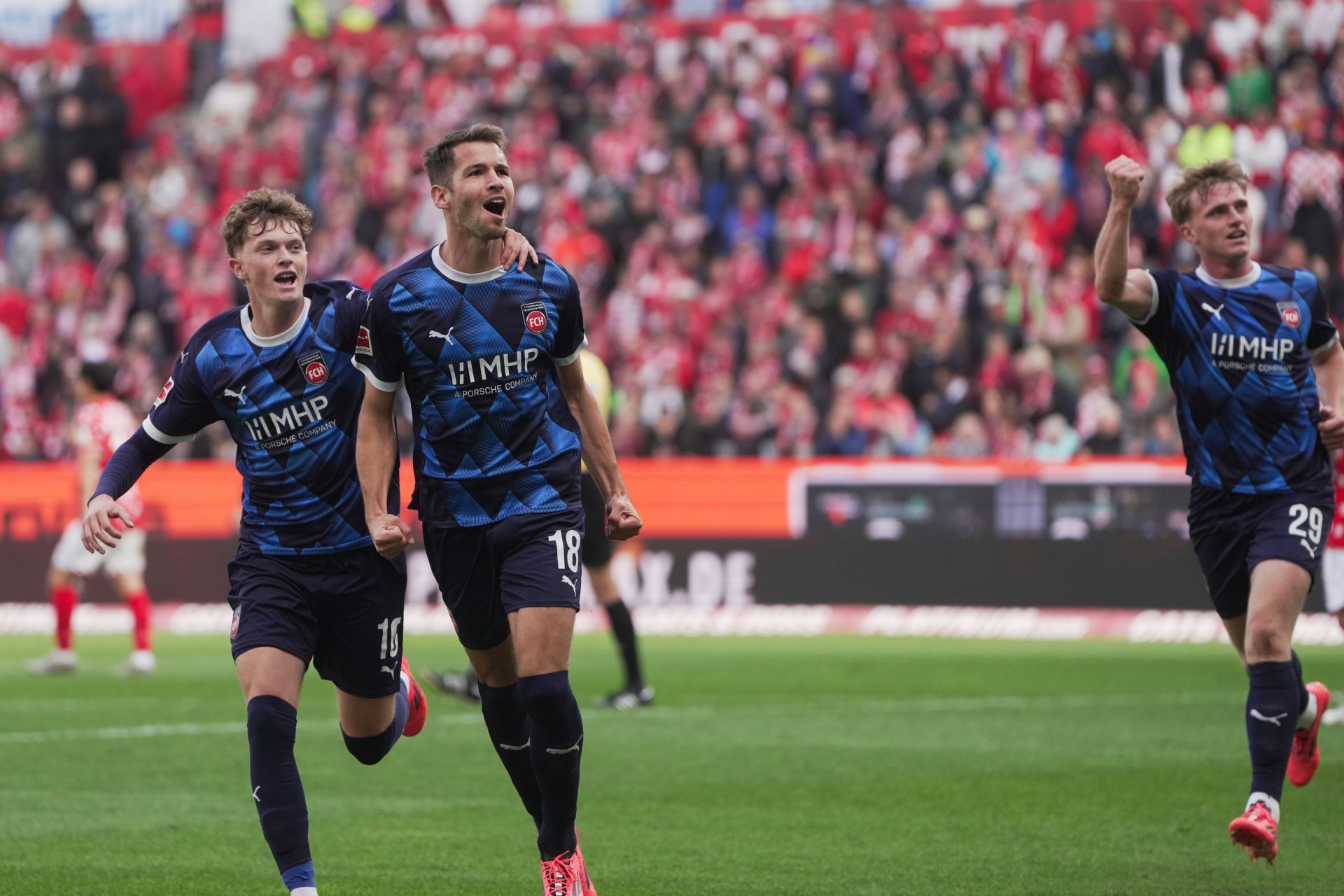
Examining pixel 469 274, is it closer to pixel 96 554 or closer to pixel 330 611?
pixel 330 611

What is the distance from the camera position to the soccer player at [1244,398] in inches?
314

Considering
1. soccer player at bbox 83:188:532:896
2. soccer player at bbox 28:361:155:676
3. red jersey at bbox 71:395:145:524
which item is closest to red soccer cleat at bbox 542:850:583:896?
soccer player at bbox 83:188:532:896

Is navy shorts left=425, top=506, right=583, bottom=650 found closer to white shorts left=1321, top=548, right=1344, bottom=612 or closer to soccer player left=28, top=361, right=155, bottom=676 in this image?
white shorts left=1321, top=548, right=1344, bottom=612

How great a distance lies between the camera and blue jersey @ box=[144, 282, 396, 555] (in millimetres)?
7078

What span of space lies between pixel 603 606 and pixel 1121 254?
5.61 m

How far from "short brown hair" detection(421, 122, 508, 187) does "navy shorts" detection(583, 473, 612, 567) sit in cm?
547

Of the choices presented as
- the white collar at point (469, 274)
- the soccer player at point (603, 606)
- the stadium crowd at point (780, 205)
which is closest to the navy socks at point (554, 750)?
the white collar at point (469, 274)

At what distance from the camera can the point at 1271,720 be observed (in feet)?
25.3

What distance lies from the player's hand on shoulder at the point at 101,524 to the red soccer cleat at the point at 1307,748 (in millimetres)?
4931

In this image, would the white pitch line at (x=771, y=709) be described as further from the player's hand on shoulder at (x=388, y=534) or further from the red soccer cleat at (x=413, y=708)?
the player's hand on shoulder at (x=388, y=534)

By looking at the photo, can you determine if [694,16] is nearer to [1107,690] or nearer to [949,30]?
[949,30]

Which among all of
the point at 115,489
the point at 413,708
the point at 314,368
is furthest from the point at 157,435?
the point at 413,708

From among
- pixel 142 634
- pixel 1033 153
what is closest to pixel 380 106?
pixel 1033 153

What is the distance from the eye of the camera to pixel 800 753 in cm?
1102
